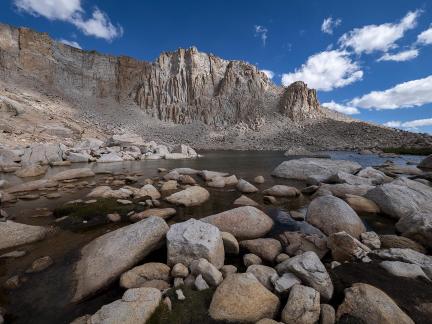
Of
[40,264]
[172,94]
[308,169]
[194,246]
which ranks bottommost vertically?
[40,264]

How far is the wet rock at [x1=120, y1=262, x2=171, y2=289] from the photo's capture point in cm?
399

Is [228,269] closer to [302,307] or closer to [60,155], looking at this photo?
[302,307]

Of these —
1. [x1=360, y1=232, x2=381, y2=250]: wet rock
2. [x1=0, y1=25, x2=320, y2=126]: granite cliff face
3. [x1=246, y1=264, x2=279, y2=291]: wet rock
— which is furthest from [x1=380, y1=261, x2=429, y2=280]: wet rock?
[x1=0, y1=25, x2=320, y2=126]: granite cliff face

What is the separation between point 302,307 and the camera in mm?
3035

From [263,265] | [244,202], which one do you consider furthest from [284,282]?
[244,202]

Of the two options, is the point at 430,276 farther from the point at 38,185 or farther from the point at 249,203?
the point at 38,185

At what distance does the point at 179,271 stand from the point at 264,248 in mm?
2015

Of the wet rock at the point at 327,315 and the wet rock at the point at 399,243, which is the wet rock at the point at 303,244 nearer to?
the wet rock at the point at 399,243

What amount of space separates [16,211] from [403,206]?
13004 mm

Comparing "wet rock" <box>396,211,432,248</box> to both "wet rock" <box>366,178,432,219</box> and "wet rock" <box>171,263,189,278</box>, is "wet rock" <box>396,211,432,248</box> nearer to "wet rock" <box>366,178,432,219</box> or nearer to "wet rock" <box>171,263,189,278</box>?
"wet rock" <box>366,178,432,219</box>

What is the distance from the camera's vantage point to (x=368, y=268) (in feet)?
14.0

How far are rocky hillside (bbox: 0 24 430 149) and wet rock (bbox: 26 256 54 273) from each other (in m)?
58.7

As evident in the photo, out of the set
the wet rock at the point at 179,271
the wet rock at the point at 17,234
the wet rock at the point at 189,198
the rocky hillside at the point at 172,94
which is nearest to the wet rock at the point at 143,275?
the wet rock at the point at 179,271

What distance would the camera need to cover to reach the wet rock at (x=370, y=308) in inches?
117
